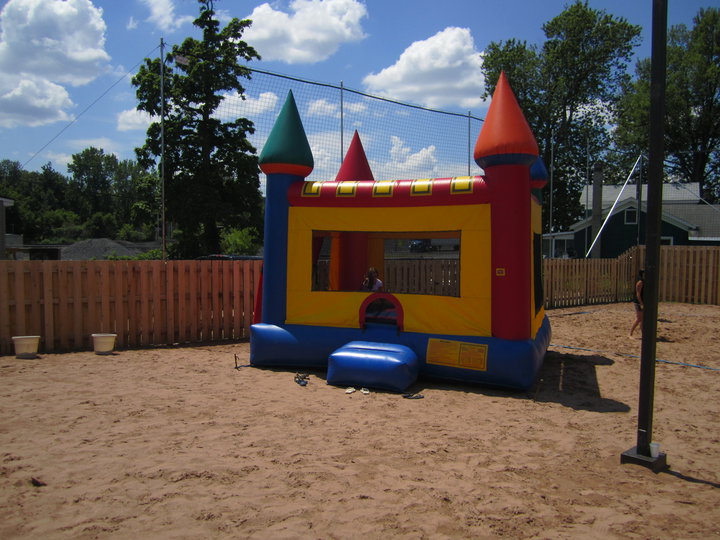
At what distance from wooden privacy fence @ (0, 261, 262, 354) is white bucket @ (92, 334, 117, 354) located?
1.64 feet

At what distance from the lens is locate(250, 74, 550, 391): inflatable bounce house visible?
6840mm

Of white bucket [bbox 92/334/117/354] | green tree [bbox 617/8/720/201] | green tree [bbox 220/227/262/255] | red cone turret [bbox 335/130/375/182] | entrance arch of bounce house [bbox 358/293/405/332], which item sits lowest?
white bucket [bbox 92/334/117/354]

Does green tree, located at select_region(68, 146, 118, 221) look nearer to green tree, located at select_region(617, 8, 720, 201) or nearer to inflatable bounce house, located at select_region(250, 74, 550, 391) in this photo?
green tree, located at select_region(617, 8, 720, 201)

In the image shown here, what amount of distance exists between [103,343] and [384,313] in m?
4.64

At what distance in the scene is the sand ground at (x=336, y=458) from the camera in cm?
342

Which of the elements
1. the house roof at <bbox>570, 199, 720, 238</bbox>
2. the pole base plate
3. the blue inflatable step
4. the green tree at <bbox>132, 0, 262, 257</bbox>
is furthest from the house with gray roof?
the pole base plate

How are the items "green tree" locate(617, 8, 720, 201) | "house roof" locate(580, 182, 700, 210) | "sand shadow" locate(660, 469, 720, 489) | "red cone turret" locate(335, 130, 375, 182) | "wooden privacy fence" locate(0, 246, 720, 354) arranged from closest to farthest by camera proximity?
"sand shadow" locate(660, 469, 720, 489), "wooden privacy fence" locate(0, 246, 720, 354), "red cone turret" locate(335, 130, 375, 182), "house roof" locate(580, 182, 700, 210), "green tree" locate(617, 8, 720, 201)

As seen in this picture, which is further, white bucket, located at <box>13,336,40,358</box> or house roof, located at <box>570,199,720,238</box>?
house roof, located at <box>570,199,720,238</box>

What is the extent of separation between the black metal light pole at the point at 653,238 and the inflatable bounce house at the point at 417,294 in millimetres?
2297

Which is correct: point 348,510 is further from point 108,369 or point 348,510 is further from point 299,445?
point 108,369

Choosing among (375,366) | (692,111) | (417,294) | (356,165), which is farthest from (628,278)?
(692,111)

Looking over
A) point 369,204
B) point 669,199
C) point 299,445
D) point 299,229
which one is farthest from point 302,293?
point 669,199

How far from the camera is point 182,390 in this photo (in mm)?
6621

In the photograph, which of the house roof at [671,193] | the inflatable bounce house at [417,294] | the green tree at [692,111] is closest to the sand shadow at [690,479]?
the inflatable bounce house at [417,294]
